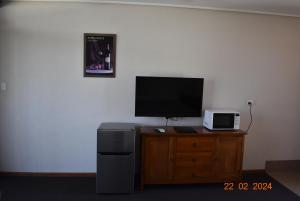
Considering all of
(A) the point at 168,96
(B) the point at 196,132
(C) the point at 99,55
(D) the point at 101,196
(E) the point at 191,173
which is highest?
(C) the point at 99,55

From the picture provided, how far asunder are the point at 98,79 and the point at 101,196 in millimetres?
1559

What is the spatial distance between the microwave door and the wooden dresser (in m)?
0.12

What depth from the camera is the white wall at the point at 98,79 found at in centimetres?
337

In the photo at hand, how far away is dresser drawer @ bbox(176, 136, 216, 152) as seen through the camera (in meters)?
3.17

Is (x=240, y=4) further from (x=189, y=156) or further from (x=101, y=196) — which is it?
(x=101, y=196)

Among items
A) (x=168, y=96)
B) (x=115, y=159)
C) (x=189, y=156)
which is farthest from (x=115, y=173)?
(x=168, y=96)

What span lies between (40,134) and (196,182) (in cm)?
229

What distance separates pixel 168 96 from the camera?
3387 mm

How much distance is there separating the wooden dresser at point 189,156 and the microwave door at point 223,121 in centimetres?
12

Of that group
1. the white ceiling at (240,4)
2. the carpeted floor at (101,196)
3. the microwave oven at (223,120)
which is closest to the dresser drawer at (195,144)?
the microwave oven at (223,120)

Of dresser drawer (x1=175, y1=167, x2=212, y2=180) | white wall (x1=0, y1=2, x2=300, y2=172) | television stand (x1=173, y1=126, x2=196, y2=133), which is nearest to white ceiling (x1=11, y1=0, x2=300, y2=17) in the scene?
white wall (x1=0, y1=2, x2=300, y2=172)

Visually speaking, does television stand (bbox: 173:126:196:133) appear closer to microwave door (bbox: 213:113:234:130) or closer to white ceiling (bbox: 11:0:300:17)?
microwave door (bbox: 213:113:234:130)

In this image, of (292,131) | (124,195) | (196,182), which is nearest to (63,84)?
(124,195)

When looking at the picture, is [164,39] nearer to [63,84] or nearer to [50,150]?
[63,84]
